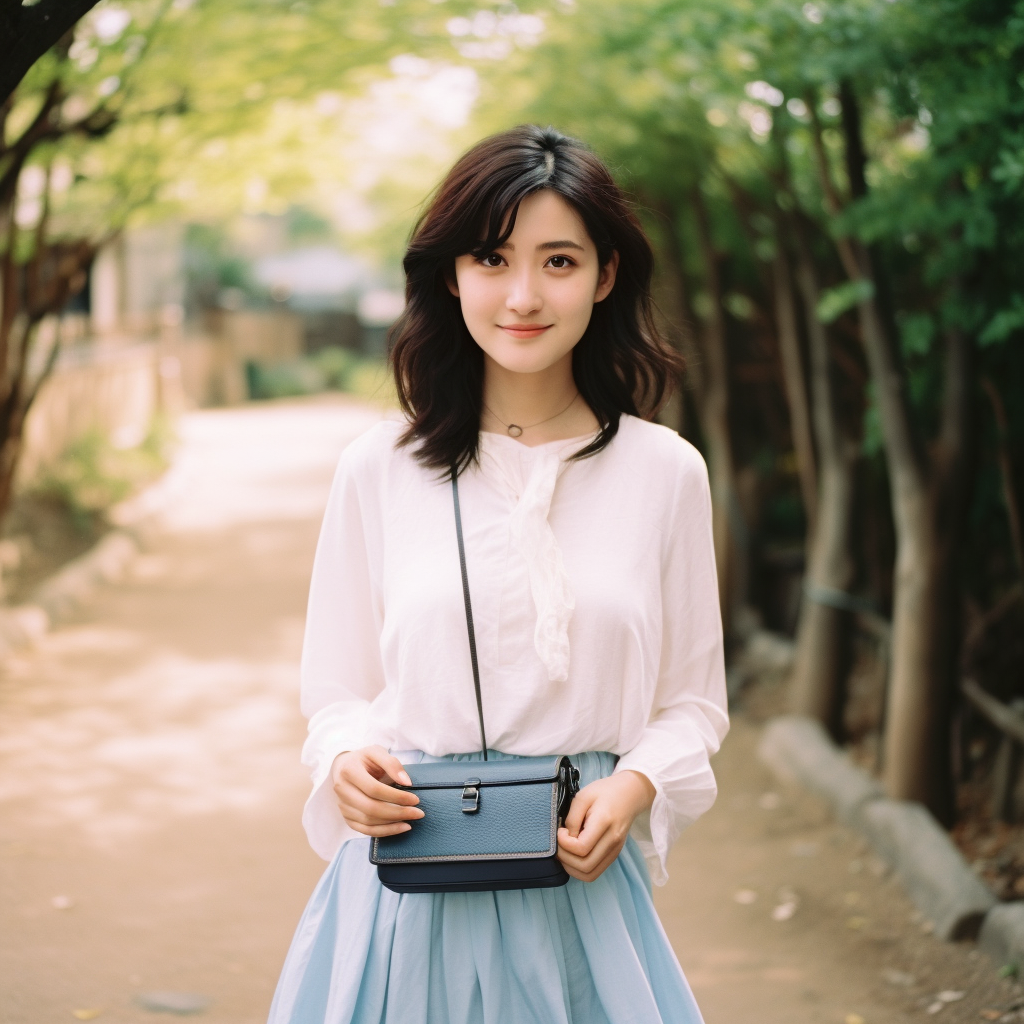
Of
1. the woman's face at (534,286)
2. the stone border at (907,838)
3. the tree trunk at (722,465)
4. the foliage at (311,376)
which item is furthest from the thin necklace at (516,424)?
the foliage at (311,376)

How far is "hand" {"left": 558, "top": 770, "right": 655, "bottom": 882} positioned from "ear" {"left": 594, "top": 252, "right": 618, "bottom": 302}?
0.74 metres

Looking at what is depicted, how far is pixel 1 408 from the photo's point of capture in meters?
6.71

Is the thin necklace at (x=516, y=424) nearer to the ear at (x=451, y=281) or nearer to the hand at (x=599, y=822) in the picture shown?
the ear at (x=451, y=281)

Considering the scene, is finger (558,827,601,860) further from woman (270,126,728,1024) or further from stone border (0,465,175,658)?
stone border (0,465,175,658)

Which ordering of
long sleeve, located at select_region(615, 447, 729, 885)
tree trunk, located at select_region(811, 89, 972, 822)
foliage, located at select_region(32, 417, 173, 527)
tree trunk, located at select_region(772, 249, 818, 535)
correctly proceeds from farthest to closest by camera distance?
foliage, located at select_region(32, 417, 173, 527)
tree trunk, located at select_region(772, 249, 818, 535)
tree trunk, located at select_region(811, 89, 972, 822)
long sleeve, located at select_region(615, 447, 729, 885)

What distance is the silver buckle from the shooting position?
5.29 feet

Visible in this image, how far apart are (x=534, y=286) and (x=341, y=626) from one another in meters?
0.61

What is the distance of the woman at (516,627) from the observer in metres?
1.74

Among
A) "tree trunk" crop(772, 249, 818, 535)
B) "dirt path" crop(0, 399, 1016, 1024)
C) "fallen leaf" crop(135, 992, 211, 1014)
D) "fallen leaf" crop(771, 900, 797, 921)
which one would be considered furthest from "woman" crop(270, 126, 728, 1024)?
"tree trunk" crop(772, 249, 818, 535)

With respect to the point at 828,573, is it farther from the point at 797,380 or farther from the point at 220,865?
the point at 220,865

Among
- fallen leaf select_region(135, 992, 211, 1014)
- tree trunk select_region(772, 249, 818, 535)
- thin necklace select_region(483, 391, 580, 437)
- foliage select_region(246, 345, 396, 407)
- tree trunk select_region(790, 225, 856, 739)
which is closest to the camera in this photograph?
thin necklace select_region(483, 391, 580, 437)

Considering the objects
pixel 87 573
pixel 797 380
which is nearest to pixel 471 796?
pixel 797 380

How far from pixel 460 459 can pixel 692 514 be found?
1.21 ft

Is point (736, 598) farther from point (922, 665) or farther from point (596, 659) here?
Result: point (596, 659)
